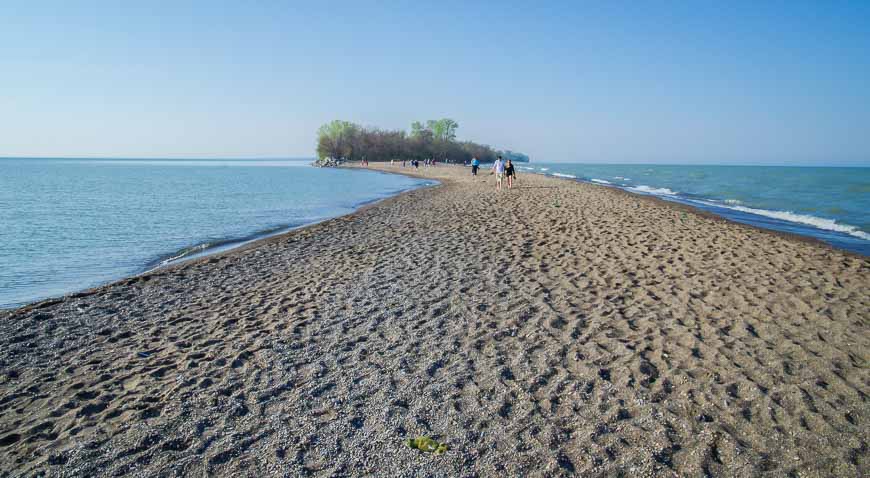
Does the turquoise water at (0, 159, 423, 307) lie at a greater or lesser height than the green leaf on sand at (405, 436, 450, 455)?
lesser

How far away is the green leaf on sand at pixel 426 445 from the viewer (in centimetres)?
379

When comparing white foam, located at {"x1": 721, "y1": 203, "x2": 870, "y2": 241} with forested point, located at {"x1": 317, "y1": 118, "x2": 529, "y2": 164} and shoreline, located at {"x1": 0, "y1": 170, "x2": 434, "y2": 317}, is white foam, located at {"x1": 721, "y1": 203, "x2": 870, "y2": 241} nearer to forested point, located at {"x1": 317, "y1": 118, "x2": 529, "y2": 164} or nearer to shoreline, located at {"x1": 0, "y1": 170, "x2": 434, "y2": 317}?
shoreline, located at {"x1": 0, "y1": 170, "x2": 434, "y2": 317}

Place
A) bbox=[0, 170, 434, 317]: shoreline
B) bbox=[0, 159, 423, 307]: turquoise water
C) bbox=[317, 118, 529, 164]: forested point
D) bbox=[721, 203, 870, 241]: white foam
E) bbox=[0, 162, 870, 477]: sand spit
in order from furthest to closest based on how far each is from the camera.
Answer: bbox=[317, 118, 529, 164]: forested point < bbox=[721, 203, 870, 241]: white foam < bbox=[0, 159, 423, 307]: turquoise water < bbox=[0, 170, 434, 317]: shoreline < bbox=[0, 162, 870, 477]: sand spit

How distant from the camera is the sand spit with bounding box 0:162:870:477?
378 cm

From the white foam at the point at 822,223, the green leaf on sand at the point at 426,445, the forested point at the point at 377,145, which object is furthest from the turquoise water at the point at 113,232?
the forested point at the point at 377,145

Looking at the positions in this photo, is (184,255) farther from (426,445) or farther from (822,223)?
(822,223)

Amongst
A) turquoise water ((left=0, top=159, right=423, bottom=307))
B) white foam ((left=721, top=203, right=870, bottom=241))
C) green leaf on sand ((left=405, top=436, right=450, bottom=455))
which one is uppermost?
green leaf on sand ((left=405, top=436, right=450, bottom=455))

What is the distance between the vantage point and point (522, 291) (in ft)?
26.0

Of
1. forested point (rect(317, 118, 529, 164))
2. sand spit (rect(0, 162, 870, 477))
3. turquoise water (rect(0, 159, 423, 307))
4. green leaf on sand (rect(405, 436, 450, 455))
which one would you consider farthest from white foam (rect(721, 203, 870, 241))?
forested point (rect(317, 118, 529, 164))

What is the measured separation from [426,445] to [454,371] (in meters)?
1.36

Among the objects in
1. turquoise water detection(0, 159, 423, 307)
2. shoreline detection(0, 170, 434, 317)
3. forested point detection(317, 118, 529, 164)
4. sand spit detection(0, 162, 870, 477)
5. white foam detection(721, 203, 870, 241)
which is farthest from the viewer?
forested point detection(317, 118, 529, 164)

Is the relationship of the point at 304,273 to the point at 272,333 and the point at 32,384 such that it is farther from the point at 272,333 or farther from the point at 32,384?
the point at 32,384

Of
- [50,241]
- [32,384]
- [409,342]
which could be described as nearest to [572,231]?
[409,342]

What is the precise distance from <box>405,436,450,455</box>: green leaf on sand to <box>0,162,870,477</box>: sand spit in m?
0.08
